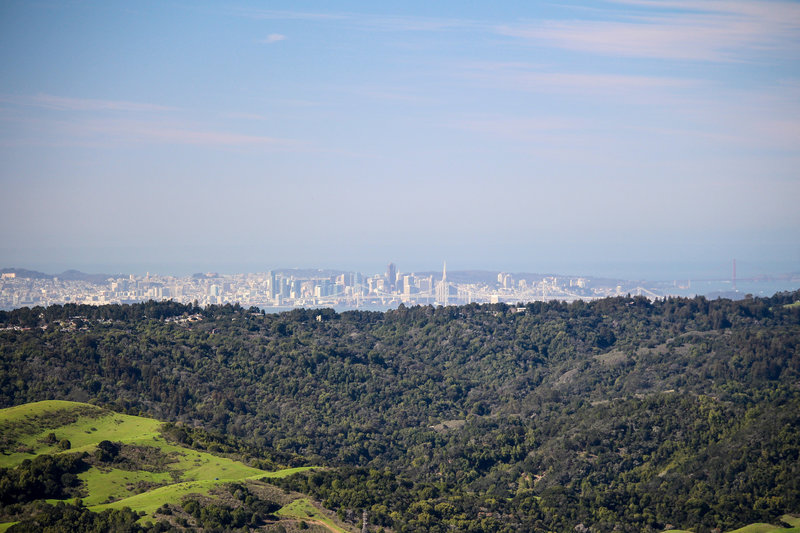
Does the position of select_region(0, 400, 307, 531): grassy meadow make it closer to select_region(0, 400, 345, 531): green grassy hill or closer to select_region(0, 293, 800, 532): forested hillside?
select_region(0, 400, 345, 531): green grassy hill

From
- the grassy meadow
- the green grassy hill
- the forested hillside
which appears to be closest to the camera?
the green grassy hill

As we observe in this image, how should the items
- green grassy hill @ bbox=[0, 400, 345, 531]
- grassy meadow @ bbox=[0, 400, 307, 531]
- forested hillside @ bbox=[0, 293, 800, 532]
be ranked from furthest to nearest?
1. forested hillside @ bbox=[0, 293, 800, 532]
2. grassy meadow @ bbox=[0, 400, 307, 531]
3. green grassy hill @ bbox=[0, 400, 345, 531]

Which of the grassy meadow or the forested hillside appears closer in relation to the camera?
the grassy meadow

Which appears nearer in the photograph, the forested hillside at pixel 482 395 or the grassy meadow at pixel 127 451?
the grassy meadow at pixel 127 451

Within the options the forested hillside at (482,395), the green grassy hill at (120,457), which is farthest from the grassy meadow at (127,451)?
the forested hillside at (482,395)

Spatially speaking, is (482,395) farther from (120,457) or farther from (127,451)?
(120,457)

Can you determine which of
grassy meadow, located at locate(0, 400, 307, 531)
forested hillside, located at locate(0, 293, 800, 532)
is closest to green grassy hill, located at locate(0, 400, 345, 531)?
grassy meadow, located at locate(0, 400, 307, 531)

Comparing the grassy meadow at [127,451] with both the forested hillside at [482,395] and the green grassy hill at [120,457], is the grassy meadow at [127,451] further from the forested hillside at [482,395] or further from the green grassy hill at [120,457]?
the forested hillside at [482,395]

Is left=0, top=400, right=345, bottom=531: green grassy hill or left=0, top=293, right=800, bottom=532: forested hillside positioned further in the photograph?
left=0, top=293, right=800, bottom=532: forested hillside
